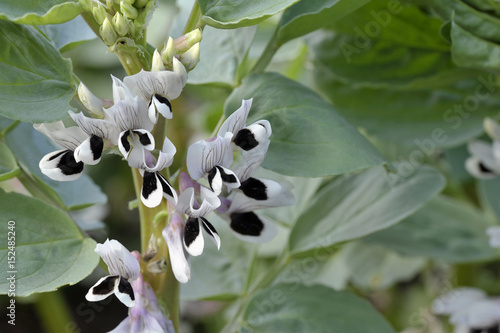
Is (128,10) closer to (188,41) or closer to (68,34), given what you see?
(188,41)

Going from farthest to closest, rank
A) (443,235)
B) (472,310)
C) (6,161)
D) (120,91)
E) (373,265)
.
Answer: (373,265) → (443,235) → (472,310) → (6,161) → (120,91)

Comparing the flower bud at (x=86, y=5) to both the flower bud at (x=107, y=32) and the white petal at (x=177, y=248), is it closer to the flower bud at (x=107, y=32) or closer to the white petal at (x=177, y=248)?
the flower bud at (x=107, y=32)

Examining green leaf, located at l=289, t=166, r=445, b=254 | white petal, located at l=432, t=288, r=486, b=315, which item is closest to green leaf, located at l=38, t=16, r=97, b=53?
green leaf, located at l=289, t=166, r=445, b=254

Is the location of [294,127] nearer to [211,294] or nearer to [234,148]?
[234,148]

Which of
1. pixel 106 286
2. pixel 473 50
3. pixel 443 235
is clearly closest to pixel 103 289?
pixel 106 286

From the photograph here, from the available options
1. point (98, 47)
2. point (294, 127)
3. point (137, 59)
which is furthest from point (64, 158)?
point (98, 47)

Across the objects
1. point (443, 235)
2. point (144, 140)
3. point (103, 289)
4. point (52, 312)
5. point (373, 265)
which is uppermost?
point (144, 140)

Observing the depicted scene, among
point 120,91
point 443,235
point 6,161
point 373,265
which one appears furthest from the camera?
point 373,265
